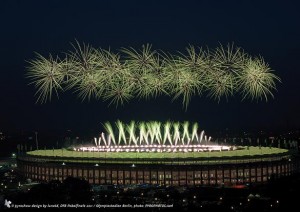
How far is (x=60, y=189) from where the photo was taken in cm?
8012

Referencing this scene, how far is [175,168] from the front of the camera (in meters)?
104

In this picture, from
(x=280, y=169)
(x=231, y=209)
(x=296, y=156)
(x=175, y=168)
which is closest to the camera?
(x=231, y=209)

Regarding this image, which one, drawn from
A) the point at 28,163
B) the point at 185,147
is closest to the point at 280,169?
the point at 185,147

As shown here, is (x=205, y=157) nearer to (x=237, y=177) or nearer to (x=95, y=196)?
(x=237, y=177)

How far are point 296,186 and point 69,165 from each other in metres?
40.2

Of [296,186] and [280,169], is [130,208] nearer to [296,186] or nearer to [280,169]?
[296,186]

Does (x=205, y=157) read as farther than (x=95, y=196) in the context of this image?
Yes

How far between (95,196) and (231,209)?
19664 mm

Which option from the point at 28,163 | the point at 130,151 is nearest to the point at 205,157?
the point at 130,151

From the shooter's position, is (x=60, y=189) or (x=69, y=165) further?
(x=69, y=165)

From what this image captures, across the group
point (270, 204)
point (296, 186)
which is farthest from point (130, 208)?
point (296, 186)

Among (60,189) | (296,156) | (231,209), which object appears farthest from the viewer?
(296,156)

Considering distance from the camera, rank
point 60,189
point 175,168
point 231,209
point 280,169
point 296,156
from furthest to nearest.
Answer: point 296,156 < point 280,169 < point 175,168 < point 60,189 < point 231,209

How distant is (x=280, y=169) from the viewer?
11075 centimetres
